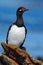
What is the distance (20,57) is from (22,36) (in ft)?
3.60

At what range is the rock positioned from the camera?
13148mm

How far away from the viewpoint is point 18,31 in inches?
548

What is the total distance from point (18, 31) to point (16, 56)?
1066 mm

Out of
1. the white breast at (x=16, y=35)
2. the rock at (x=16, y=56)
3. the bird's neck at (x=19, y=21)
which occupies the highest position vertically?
the bird's neck at (x=19, y=21)

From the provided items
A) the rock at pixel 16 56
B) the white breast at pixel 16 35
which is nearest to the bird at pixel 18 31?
the white breast at pixel 16 35

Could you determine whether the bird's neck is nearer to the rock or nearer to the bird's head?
the bird's head

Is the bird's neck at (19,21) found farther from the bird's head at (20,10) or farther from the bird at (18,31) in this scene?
the bird's head at (20,10)

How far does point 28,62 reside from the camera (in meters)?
13.2

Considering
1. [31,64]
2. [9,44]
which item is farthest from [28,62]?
[9,44]

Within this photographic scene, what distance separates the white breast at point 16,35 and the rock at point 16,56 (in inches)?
26.4

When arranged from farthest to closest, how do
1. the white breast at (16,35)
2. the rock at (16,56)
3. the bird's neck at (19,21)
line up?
the bird's neck at (19,21)
the white breast at (16,35)
the rock at (16,56)

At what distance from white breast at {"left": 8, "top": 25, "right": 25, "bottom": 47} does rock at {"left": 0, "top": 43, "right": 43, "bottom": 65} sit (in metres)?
0.67

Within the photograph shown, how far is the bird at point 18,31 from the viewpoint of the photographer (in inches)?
551

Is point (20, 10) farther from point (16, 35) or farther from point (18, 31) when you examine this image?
point (16, 35)
